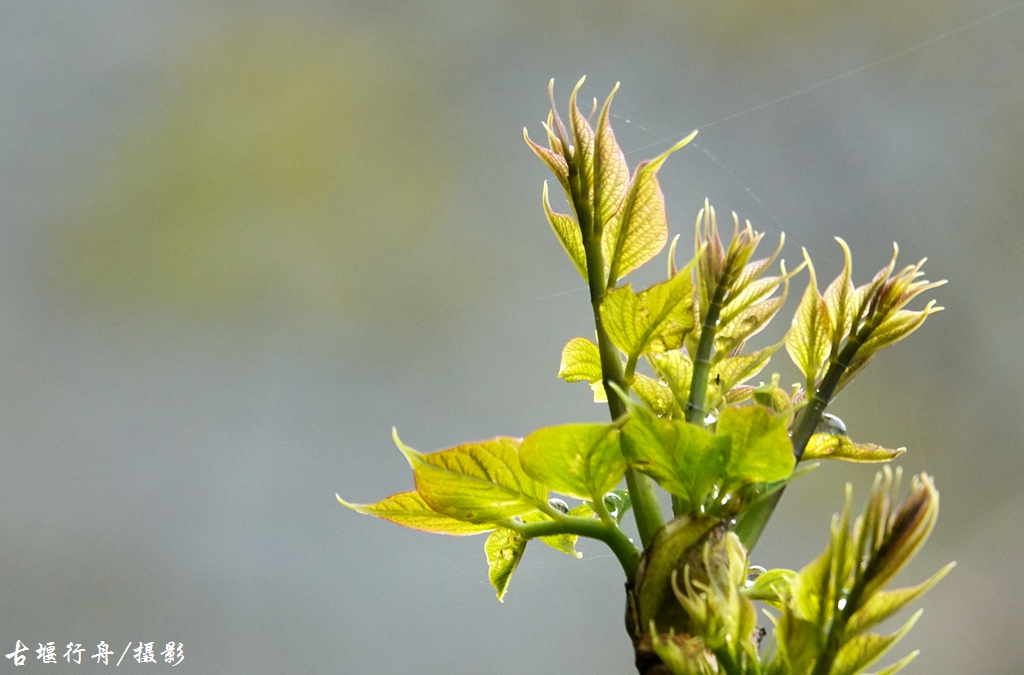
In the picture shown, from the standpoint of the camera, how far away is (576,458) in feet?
0.72

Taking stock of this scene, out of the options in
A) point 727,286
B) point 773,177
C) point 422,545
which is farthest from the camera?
point 773,177

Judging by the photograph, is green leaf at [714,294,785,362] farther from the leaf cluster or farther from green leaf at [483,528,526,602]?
green leaf at [483,528,526,602]

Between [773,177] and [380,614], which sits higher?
[773,177]

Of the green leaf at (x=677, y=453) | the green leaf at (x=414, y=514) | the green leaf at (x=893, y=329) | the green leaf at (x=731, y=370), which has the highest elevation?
the green leaf at (x=731, y=370)

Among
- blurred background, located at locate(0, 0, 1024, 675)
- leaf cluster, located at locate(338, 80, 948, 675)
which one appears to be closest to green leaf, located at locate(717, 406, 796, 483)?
leaf cluster, located at locate(338, 80, 948, 675)

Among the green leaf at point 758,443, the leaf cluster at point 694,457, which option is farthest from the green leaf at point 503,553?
the green leaf at point 758,443

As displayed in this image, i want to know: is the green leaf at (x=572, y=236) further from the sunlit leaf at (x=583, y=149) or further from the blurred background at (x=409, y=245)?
the blurred background at (x=409, y=245)

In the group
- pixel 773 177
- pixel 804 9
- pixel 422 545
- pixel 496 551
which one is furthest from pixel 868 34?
pixel 496 551

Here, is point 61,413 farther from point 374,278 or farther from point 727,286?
point 727,286

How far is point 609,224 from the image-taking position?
0.27 metres

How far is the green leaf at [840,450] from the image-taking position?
0.25m

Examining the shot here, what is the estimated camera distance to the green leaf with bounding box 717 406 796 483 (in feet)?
0.65

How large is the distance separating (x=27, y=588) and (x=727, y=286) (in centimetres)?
91

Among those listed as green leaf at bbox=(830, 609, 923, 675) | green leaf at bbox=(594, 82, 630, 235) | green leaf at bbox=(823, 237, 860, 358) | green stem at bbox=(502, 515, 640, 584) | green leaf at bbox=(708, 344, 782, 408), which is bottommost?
green leaf at bbox=(830, 609, 923, 675)
